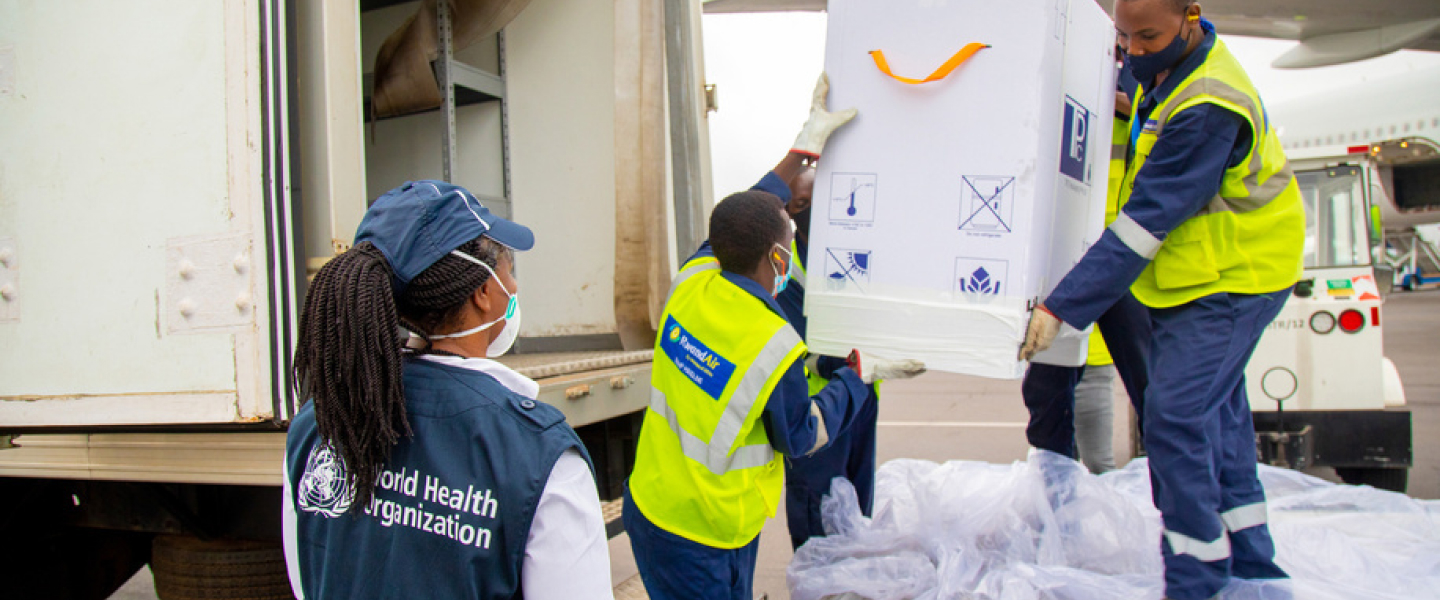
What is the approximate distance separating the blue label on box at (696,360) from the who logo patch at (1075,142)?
1.05m

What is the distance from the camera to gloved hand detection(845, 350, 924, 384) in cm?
230

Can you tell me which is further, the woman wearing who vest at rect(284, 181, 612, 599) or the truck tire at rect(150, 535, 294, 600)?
the truck tire at rect(150, 535, 294, 600)

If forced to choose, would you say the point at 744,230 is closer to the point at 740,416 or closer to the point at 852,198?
the point at 852,198

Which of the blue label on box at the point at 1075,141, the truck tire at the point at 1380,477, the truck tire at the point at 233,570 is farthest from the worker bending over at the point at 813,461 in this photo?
the truck tire at the point at 1380,477

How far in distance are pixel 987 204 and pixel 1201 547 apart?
1068 mm

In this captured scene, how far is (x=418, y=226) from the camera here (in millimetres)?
1167

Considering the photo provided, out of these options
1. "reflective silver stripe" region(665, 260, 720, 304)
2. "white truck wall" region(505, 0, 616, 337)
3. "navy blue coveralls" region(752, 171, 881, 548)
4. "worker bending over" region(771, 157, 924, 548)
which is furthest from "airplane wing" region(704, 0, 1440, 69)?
"reflective silver stripe" region(665, 260, 720, 304)

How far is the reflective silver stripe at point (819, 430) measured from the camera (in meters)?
2.30

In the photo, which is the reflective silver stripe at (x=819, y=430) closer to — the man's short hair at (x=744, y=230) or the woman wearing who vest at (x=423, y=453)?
the man's short hair at (x=744, y=230)

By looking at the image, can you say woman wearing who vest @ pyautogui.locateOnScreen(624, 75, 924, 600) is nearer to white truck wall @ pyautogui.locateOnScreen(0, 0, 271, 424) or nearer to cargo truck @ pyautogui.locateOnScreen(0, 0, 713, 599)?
cargo truck @ pyautogui.locateOnScreen(0, 0, 713, 599)

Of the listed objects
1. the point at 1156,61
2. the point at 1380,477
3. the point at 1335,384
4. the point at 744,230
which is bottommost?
the point at 1380,477

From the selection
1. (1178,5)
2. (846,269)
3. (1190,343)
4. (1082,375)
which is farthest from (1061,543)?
(1178,5)

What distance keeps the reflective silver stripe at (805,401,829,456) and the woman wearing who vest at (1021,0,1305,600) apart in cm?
55

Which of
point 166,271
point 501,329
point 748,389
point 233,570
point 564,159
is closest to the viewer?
point 501,329
